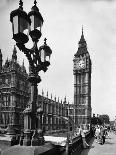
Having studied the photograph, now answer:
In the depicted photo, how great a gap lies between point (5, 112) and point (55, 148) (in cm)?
4330

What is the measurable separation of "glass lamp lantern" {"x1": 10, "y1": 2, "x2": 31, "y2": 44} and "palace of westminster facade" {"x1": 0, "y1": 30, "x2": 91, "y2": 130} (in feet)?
30.5

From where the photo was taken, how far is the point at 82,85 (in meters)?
99.2

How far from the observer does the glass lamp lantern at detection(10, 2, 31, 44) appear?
7129 mm

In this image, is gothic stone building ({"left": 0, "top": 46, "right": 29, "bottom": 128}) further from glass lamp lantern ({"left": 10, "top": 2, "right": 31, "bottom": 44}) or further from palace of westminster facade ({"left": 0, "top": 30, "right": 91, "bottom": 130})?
glass lamp lantern ({"left": 10, "top": 2, "right": 31, "bottom": 44})

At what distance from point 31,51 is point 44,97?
61.6 meters

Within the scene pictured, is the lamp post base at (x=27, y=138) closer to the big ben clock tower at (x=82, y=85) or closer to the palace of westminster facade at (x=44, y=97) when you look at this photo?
the palace of westminster facade at (x=44, y=97)

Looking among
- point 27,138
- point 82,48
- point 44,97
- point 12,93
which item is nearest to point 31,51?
point 27,138

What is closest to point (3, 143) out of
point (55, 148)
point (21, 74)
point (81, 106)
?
point (55, 148)

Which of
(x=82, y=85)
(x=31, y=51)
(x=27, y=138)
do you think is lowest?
(x=27, y=138)

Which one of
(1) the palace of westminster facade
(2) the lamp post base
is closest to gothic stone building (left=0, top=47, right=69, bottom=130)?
(1) the palace of westminster facade

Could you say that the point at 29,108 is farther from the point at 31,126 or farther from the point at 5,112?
the point at 5,112

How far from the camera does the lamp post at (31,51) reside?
7.20 m

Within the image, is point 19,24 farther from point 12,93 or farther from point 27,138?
point 12,93

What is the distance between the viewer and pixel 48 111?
70.7 metres
